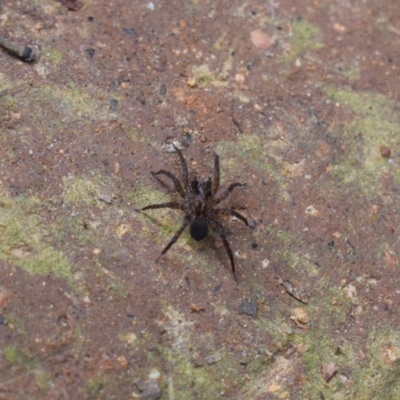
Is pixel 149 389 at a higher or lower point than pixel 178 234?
lower

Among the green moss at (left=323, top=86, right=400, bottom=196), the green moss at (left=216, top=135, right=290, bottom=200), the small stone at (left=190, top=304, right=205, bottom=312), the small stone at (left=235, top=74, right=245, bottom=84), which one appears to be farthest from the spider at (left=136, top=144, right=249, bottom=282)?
the green moss at (left=323, top=86, right=400, bottom=196)

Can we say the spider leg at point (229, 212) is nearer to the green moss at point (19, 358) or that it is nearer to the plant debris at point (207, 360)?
the plant debris at point (207, 360)

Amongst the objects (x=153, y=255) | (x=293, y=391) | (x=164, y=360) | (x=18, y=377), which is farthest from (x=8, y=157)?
(x=293, y=391)

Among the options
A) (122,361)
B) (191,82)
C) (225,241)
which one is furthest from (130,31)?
(122,361)

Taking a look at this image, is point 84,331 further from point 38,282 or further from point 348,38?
point 348,38

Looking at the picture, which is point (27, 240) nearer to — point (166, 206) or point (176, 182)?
point (166, 206)

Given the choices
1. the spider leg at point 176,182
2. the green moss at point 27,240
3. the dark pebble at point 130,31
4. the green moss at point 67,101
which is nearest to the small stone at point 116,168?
the spider leg at point 176,182

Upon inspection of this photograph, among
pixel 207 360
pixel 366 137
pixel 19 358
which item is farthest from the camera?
pixel 366 137

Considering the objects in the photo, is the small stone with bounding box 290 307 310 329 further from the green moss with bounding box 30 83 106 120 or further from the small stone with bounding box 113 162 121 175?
the green moss with bounding box 30 83 106 120
